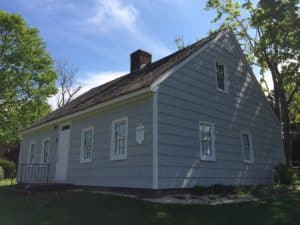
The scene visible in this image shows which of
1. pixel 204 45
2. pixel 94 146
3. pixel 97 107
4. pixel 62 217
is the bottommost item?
pixel 62 217

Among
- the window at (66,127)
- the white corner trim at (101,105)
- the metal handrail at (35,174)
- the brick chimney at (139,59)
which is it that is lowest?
the metal handrail at (35,174)

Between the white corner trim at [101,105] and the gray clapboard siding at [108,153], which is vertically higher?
the white corner trim at [101,105]

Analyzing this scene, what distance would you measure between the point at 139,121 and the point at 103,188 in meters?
3.25

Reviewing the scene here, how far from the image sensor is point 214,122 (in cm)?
1276

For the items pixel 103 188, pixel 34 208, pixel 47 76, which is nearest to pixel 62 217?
pixel 34 208

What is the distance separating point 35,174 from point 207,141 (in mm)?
10343

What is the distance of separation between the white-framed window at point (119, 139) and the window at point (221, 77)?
4.85 metres

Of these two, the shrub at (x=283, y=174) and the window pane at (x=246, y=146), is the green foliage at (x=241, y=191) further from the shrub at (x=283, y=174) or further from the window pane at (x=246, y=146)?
the shrub at (x=283, y=174)

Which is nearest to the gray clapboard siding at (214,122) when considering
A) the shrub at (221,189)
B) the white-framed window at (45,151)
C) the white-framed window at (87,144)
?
the shrub at (221,189)

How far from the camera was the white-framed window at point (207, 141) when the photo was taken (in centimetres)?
1190

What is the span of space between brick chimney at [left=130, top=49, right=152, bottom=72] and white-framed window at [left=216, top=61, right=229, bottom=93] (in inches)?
174

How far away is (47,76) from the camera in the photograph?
27406 millimetres

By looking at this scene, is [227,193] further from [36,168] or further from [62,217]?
[36,168]

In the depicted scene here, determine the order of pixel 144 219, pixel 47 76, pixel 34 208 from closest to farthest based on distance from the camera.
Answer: pixel 144 219
pixel 34 208
pixel 47 76
